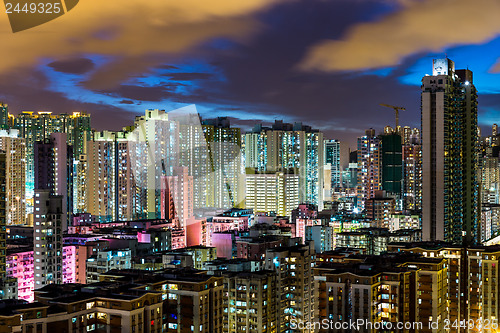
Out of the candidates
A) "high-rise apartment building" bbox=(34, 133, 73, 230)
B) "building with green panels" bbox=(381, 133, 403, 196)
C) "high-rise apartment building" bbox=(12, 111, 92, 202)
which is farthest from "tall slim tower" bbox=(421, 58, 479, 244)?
"high-rise apartment building" bbox=(12, 111, 92, 202)

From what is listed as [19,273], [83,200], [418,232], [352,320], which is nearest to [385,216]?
[418,232]

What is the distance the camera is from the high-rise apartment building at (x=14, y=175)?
16109 mm

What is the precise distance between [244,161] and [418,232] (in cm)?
968

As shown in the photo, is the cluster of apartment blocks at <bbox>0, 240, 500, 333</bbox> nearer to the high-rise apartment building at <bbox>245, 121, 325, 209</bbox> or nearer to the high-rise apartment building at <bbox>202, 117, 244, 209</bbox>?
the high-rise apartment building at <bbox>202, 117, 244, 209</bbox>

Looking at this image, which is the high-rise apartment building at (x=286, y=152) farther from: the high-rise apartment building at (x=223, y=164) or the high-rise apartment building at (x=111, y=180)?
the high-rise apartment building at (x=111, y=180)

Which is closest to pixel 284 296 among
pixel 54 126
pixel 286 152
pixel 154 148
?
pixel 154 148

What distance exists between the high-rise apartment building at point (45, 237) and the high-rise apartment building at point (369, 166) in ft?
51.2

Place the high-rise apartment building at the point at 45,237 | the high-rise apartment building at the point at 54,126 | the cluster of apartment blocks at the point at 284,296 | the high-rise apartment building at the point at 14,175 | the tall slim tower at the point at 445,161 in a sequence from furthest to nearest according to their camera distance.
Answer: the high-rise apartment building at the point at 54,126 < the high-rise apartment building at the point at 14,175 < the tall slim tower at the point at 445,161 < the high-rise apartment building at the point at 45,237 < the cluster of apartment blocks at the point at 284,296

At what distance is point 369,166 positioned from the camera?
24422 mm

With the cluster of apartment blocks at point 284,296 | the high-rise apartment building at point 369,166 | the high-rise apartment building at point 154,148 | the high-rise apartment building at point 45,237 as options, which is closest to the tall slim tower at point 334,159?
the high-rise apartment building at point 369,166

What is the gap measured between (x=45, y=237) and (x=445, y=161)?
25.3 feet

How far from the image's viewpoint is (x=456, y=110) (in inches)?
523

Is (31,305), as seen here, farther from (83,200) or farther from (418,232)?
(83,200)

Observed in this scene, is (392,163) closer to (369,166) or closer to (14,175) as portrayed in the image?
(369,166)
